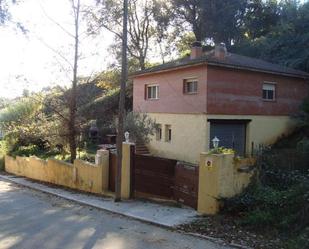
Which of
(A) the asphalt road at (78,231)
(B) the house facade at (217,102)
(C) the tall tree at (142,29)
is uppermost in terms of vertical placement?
(C) the tall tree at (142,29)

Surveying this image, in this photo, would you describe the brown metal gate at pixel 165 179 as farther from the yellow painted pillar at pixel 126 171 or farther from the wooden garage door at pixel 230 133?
the wooden garage door at pixel 230 133

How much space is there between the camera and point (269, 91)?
2809 centimetres

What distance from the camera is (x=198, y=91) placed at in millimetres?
25047

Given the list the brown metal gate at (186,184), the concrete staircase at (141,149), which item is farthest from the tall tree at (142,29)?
the brown metal gate at (186,184)

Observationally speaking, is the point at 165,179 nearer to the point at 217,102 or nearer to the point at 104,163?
the point at 104,163

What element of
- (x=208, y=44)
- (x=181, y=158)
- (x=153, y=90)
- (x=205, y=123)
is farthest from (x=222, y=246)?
(x=208, y=44)

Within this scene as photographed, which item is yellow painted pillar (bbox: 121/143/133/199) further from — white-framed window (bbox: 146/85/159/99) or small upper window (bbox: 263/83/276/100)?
small upper window (bbox: 263/83/276/100)

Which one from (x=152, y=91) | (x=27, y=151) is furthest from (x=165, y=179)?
(x=27, y=151)

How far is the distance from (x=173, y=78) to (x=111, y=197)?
1285 cm

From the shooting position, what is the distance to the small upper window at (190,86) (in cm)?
2569

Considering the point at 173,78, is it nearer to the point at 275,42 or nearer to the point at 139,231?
the point at 275,42

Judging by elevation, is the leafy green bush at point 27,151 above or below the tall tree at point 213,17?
below

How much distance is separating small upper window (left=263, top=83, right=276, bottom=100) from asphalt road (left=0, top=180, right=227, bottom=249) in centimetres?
1723


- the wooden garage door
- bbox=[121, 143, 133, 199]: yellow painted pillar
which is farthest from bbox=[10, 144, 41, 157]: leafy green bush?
bbox=[121, 143, 133, 199]: yellow painted pillar
